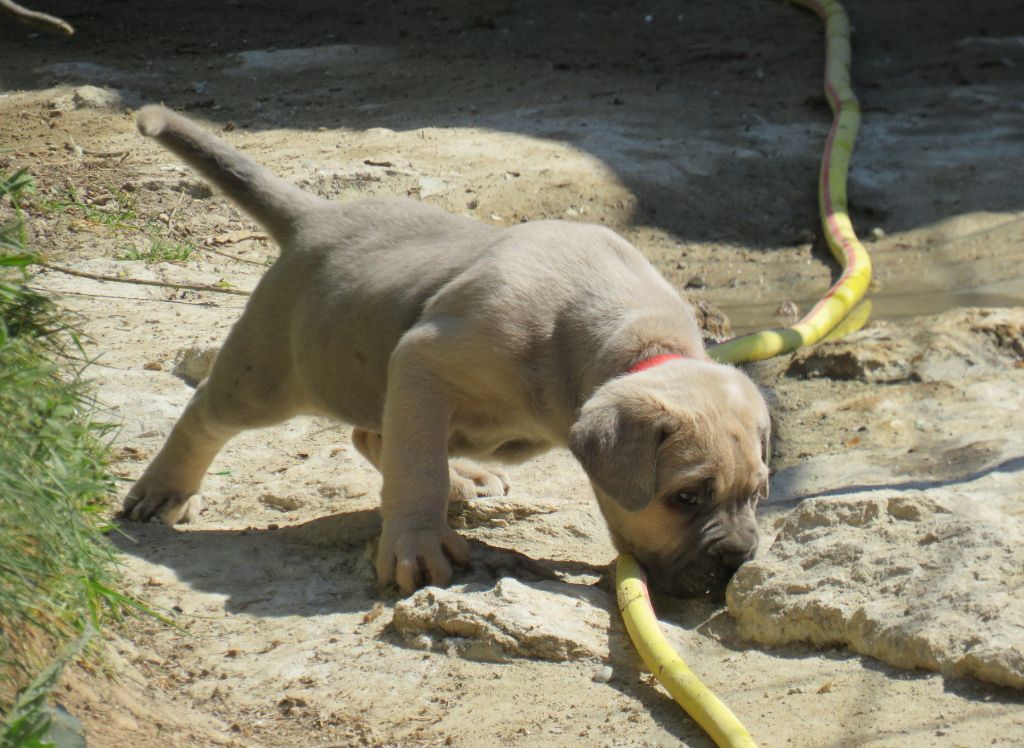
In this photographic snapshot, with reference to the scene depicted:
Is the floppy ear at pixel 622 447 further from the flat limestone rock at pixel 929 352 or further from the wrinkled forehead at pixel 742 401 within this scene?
the flat limestone rock at pixel 929 352

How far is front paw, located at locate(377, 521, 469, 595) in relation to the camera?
17.4ft

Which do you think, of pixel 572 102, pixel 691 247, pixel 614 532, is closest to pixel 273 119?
pixel 572 102

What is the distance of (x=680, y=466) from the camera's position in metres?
5.02

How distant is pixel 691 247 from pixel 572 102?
305 centimetres

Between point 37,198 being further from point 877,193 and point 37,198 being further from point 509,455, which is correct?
point 877,193

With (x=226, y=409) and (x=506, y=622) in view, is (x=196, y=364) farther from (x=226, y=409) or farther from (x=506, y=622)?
(x=506, y=622)

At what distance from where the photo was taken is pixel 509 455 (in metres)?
6.30

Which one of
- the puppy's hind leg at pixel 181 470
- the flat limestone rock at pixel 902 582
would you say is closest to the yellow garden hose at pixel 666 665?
the flat limestone rock at pixel 902 582

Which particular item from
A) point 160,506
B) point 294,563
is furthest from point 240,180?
point 294,563

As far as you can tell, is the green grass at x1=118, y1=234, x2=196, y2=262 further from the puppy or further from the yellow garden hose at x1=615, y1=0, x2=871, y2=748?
the yellow garden hose at x1=615, y1=0, x2=871, y2=748

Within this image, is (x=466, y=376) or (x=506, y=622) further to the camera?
(x=466, y=376)

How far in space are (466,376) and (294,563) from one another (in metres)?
1.07

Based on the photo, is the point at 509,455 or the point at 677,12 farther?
the point at 677,12

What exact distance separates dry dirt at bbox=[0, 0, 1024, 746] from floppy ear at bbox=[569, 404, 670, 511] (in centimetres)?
54
